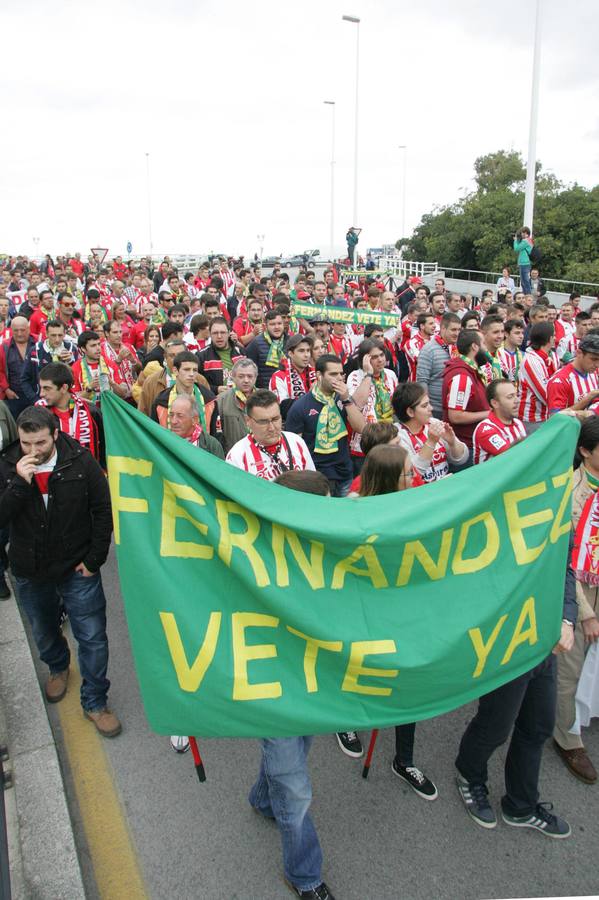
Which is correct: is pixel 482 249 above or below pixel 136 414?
above

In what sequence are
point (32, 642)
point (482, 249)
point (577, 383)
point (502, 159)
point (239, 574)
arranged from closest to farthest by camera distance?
point (239, 574), point (32, 642), point (577, 383), point (482, 249), point (502, 159)

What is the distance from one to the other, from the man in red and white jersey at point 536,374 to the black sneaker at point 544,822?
14.4 ft

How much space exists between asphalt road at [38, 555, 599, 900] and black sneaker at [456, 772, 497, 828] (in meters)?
0.04

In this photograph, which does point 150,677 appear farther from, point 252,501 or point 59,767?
point 59,767

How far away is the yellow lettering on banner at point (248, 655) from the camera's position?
101 inches

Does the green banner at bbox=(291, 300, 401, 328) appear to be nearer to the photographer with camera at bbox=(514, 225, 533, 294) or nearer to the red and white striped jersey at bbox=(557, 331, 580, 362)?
the red and white striped jersey at bbox=(557, 331, 580, 362)

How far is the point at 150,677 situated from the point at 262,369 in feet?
18.0

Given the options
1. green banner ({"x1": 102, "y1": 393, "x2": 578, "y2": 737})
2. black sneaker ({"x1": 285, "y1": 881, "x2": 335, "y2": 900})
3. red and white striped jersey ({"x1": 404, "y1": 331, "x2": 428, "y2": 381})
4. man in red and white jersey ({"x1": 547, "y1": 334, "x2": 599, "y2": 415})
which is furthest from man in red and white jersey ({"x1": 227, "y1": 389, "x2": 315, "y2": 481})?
red and white striped jersey ({"x1": 404, "y1": 331, "x2": 428, "y2": 381})

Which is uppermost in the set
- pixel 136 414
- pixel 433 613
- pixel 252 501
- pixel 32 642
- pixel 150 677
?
pixel 136 414

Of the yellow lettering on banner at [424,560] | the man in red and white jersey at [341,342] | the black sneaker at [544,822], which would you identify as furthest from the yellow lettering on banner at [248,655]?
the man in red and white jersey at [341,342]

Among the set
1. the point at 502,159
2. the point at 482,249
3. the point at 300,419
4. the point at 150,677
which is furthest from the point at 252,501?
the point at 502,159

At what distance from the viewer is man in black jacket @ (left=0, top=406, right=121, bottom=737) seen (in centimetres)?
364

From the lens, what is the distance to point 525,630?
2824 mm

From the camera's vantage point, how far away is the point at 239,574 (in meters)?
2.55
